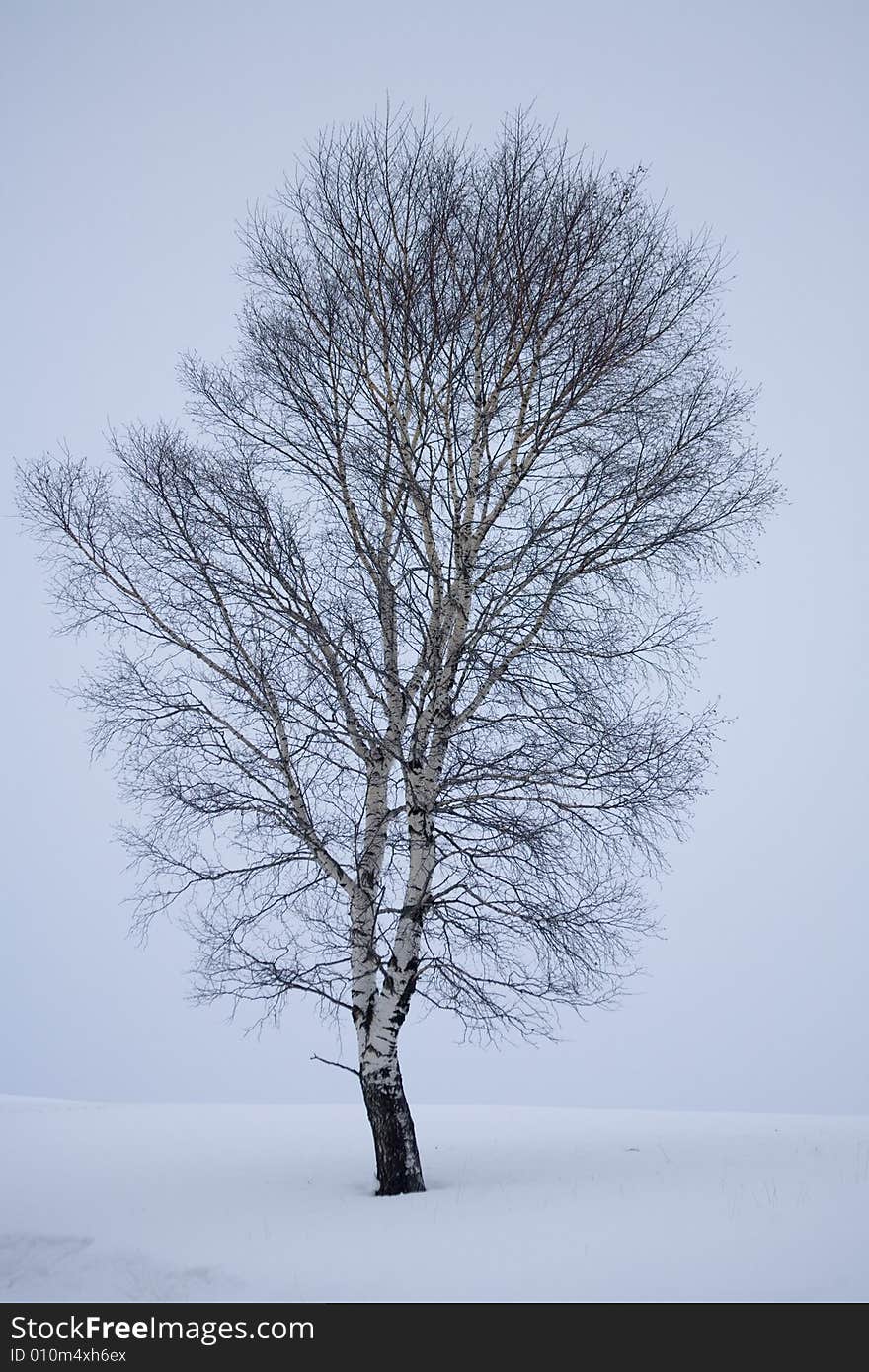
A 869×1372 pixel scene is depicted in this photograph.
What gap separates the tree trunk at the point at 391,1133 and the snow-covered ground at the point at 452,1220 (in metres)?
0.31

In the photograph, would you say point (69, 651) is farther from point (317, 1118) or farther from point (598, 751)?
point (317, 1118)

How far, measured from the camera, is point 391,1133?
Result: 9.67 meters

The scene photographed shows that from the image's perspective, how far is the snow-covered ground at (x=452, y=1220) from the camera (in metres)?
6.03

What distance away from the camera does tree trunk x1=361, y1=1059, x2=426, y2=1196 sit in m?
9.55

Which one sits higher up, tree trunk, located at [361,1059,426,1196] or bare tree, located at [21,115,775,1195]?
bare tree, located at [21,115,775,1195]

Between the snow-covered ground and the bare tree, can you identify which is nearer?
the snow-covered ground

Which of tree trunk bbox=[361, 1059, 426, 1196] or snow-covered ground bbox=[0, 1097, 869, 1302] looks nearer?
snow-covered ground bbox=[0, 1097, 869, 1302]

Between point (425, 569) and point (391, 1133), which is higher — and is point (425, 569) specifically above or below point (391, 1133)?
above

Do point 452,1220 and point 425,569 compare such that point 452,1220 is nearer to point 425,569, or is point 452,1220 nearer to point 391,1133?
point 391,1133

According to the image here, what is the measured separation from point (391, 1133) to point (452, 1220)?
197 centimetres

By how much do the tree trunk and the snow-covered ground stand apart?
1.02ft

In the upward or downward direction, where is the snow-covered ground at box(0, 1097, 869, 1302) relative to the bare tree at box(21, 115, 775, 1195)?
downward

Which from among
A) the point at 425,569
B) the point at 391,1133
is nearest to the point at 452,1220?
the point at 391,1133

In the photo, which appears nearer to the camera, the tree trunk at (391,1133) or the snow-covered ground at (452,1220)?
the snow-covered ground at (452,1220)
